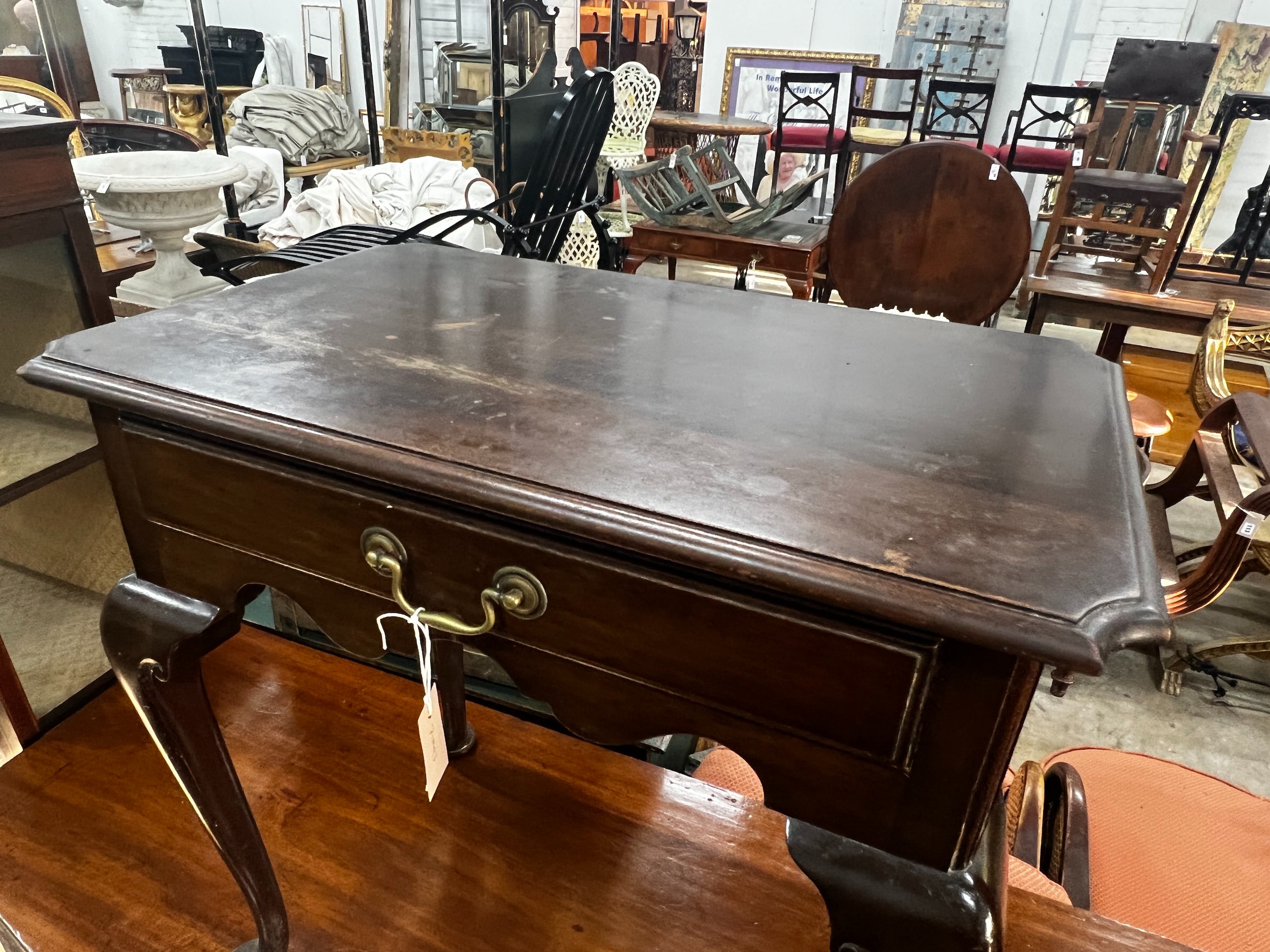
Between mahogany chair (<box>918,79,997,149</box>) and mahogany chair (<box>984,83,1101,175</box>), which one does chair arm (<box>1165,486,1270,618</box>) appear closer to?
mahogany chair (<box>984,83,1101,175</box>)

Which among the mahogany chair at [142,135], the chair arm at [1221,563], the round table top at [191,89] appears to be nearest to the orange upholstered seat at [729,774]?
the chair arm at [1221,563]

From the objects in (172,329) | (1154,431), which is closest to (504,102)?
(1154,431)

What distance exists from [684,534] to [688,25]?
22.2 feet

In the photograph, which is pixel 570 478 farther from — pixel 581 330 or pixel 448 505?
pixel 581 330

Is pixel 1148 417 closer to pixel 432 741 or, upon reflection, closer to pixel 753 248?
pixel 753 248

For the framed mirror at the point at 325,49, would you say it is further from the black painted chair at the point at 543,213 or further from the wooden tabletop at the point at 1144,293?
the wooden tabletop at the point at 1144,293

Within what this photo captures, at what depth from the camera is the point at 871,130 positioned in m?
5.07

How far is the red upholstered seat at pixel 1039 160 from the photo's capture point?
448cm

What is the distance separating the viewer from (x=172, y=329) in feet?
2.45

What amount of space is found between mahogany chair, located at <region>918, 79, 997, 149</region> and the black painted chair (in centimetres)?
225

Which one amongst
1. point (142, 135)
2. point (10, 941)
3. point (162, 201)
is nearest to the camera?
point (10, 941)

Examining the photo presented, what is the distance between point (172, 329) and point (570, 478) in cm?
46

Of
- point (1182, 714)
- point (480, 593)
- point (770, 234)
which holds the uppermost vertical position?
point (480, 593)

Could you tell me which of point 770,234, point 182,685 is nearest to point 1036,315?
point 770,234
